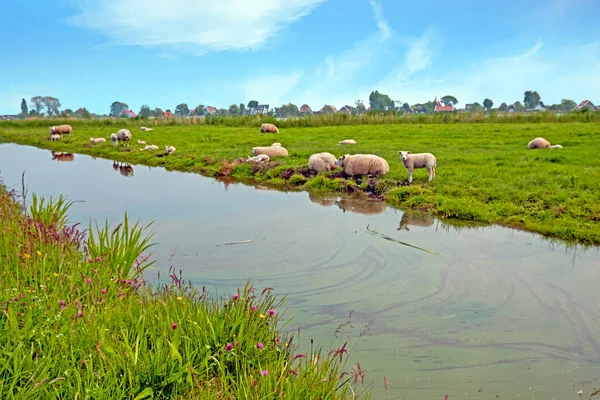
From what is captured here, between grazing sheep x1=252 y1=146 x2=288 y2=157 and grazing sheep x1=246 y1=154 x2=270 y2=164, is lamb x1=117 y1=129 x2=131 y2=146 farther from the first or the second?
grazing sheep x1=246 y1=154 x2=270 y2=164

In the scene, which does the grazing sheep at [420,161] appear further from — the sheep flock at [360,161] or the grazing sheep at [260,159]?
the grazing sheep at [260,159]

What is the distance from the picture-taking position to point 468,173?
12961 millimetres

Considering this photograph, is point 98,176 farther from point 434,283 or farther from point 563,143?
point 563,143

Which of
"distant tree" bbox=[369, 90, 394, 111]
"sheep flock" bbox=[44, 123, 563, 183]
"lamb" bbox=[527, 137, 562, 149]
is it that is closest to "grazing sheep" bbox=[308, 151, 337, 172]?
"sheep flock" bbox=[44, 123, 563, 183]

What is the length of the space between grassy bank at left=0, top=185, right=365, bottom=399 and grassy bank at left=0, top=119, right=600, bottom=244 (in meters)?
6.82

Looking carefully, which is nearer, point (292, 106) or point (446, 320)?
point (446, 320)

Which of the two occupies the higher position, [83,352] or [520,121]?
[520,121]

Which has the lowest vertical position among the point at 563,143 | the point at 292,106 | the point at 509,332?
the point at 509,332

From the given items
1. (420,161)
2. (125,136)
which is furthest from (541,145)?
(125,136)

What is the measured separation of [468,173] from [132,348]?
37.1 feet

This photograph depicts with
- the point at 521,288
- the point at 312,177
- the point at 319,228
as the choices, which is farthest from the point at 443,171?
the point at 521,288

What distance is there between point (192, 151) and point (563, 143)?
16100 mm

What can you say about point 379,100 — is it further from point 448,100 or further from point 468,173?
point 468,173

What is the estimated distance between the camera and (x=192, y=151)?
22016 mm
